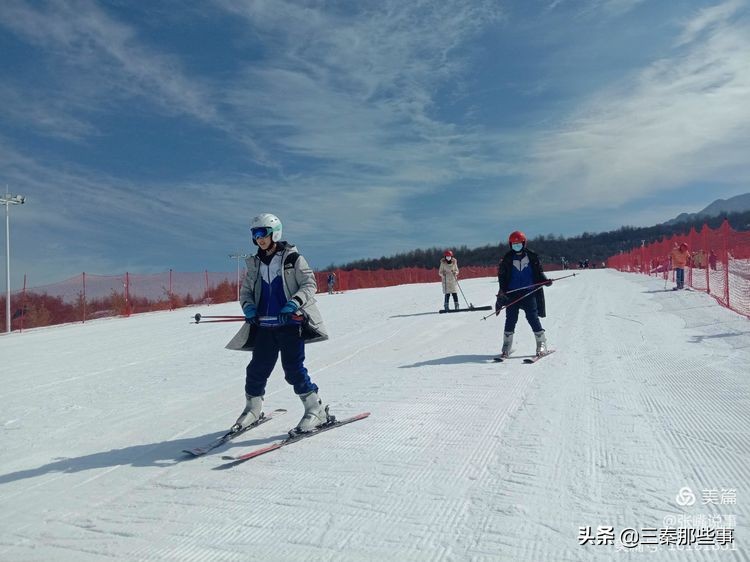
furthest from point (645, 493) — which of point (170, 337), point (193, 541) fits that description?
point (170, 337)

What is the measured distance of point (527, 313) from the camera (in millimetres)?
8867

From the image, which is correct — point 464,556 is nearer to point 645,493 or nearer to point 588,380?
point 645,493

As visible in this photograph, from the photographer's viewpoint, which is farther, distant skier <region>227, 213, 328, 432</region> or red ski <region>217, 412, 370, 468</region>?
distant skier <region>227, 213, 328, 432</region>

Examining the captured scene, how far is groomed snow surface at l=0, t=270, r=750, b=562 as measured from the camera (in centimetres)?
321

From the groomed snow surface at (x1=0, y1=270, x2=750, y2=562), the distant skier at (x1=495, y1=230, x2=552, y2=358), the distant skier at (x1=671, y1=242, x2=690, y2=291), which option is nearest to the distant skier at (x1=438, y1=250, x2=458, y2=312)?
the distant skier at (x1=671, y1=242, x2=690, y2=291)

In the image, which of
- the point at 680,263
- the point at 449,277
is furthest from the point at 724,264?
the point at 449,277

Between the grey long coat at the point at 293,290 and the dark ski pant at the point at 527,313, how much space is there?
453 cm

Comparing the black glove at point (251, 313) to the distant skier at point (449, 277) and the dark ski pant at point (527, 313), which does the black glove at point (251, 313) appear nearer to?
the dark ski pant at point (527, 313)

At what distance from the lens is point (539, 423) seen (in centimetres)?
520

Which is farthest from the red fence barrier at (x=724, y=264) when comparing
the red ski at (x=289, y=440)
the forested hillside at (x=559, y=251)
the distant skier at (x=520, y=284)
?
the forested hillside at (x=559, y=251)

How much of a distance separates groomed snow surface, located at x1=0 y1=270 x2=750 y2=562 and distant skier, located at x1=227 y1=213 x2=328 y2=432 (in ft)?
1.83

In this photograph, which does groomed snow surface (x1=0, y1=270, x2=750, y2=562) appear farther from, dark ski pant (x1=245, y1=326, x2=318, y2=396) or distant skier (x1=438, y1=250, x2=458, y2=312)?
distant skier (x1=438, y1=250, x2=458, y2=312)

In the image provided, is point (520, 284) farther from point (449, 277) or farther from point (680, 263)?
point (680, 263)

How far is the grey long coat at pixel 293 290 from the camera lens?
510cm
